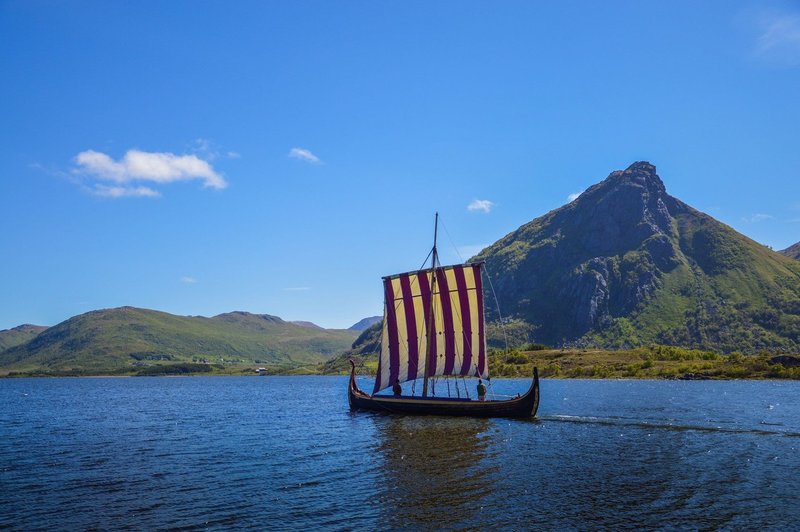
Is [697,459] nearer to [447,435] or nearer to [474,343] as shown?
[447,435]

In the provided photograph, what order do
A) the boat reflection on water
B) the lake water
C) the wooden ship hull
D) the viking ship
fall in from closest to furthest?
the lake water → the boat reflection on water → the wooden ship hull → the viking ship

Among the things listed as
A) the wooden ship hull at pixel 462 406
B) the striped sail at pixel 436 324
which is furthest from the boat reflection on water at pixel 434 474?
the striped sail at pixel 436 324

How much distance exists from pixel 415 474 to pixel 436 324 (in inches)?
1428

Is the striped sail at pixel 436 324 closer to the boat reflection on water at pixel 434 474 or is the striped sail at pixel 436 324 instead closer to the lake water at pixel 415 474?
the lake water at pixel 415 474

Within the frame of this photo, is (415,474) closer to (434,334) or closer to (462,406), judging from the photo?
(462,406)

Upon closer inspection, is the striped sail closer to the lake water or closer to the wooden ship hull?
the wooden ship hull

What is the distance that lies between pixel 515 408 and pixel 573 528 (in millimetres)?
40145

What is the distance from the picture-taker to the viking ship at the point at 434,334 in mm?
71438

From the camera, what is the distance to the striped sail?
7212 centimetres

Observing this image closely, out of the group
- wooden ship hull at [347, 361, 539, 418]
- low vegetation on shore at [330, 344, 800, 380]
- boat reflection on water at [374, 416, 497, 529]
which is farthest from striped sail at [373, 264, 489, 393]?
low vegetation on shore at [330, 344, 800, 380]

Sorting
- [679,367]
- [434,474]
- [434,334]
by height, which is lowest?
[434,474]

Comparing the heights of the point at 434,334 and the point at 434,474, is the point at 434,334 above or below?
above

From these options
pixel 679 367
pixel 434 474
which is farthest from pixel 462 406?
pixel 679 367

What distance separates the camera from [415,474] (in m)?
38.2
